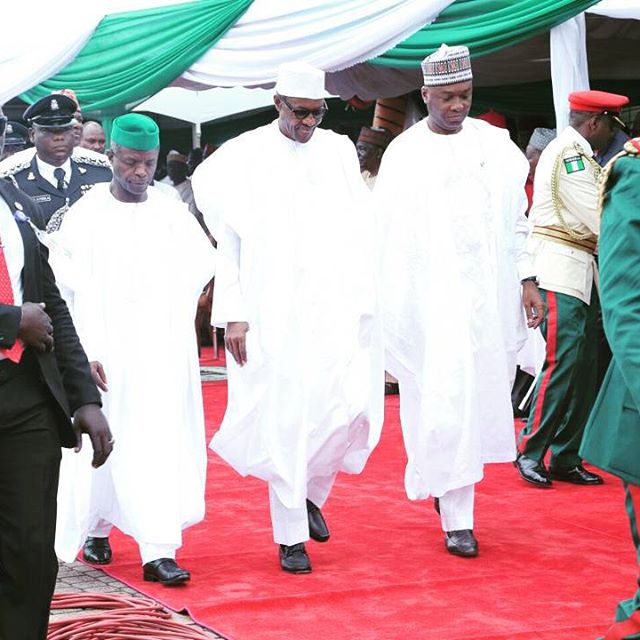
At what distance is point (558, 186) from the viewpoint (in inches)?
284

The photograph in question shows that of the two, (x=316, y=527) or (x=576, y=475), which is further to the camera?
(x=576, y=475)

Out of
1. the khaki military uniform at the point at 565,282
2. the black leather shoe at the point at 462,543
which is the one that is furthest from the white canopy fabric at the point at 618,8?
the black leather shoe at the point at 462,543

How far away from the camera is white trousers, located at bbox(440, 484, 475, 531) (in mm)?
5840

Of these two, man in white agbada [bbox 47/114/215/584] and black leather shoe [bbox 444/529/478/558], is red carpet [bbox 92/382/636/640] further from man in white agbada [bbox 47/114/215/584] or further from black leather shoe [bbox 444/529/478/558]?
man in white agbada [bbox 47/114/215/584]

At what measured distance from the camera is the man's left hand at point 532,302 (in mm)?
6312

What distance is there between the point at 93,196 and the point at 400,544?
1873mm

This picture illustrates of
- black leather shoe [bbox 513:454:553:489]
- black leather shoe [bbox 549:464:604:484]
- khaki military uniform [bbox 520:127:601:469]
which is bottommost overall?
black leather shoe [bbox 549:464:604:484]

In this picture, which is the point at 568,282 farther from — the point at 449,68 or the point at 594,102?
the point at 449,68

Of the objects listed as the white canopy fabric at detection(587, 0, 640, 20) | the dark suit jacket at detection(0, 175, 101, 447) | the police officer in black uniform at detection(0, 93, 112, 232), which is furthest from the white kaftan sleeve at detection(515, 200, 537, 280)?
the white canopy fabric at detection(587, 0, 640, 20)

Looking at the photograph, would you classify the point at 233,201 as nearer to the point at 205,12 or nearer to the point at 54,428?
the point at 54,428

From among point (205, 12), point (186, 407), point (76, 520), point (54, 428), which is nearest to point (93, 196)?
point (186, 407)

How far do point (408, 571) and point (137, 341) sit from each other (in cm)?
134

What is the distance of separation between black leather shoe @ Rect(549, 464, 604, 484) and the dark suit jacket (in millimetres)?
4124

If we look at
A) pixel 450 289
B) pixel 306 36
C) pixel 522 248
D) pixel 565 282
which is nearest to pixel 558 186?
pixel 565 282
